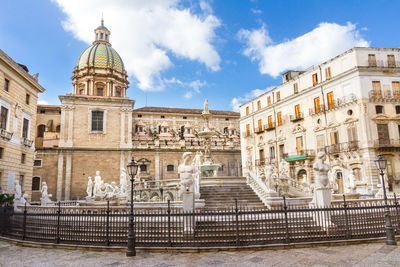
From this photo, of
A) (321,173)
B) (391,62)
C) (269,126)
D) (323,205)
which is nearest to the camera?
(323,205)

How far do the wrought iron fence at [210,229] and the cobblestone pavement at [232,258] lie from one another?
1.46 ft

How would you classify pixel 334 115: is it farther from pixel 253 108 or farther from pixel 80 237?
pixel 80 237

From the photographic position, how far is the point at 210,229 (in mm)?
8883

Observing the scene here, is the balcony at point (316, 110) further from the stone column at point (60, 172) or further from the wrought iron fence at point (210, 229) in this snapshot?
the stone column at point (60, 172)

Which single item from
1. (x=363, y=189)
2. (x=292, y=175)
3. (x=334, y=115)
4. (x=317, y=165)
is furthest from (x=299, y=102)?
(x=317, y=165)

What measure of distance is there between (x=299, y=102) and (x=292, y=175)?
290 inches

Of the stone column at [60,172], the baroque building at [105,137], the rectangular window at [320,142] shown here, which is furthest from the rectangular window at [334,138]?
the stone column at [60,172]

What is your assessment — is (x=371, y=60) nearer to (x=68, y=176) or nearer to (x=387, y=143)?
(x=387, y=143)

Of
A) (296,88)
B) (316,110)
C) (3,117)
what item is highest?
(296,88)

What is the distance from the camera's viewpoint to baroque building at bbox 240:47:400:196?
23.9 meters

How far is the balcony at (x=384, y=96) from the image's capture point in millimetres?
24672

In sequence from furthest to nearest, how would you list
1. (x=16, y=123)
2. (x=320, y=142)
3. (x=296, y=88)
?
1. (x=296, y=88)
2. (x=320, y=142)
3. (x=16, y=123)

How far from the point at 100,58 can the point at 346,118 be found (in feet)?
108

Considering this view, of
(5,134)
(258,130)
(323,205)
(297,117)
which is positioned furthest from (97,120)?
(323,205)
